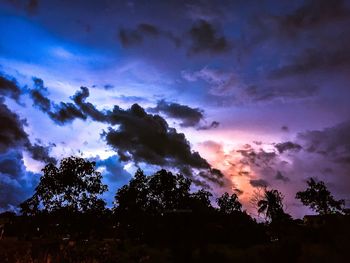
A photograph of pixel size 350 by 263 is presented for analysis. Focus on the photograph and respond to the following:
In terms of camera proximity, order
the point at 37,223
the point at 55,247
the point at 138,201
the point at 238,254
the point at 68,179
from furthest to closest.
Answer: the point at 138,201, the point at 68,179, the point at 37,223, the point at 238,254, the point at 55,247

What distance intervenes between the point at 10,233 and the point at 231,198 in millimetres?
71658

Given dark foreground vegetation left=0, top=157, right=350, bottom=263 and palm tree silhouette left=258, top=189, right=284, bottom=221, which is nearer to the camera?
dark foreground vegetation left=0, top=157, right=350, bottom=263

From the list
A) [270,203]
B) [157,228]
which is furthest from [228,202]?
[157,228]

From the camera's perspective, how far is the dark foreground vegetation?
77.5 ft

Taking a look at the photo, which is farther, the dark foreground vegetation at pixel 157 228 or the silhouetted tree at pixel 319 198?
the silhouetted tree at pixel 319 198

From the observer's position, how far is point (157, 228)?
118 feet

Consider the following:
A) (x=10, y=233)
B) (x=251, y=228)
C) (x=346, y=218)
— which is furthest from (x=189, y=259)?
(x=10, y=233)

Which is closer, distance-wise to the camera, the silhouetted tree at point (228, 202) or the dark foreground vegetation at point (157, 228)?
the dark foreground vegetation at point (157, 228)

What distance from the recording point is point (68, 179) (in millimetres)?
63375

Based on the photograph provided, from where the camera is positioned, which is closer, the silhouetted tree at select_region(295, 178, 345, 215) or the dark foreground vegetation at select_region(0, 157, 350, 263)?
the dark foreground vegetation at select_region(0, 157, 350, 263)

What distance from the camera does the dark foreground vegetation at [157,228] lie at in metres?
23.6

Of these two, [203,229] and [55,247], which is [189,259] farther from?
[55,247]

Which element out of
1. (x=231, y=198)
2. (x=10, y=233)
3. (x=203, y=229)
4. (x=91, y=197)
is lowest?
(x=203, y=229)

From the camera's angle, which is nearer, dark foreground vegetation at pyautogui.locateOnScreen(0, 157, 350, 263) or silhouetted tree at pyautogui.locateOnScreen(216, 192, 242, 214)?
dark foreground vegetation at pyautogui.locateOnScreen(0, 157, 350, 263)
